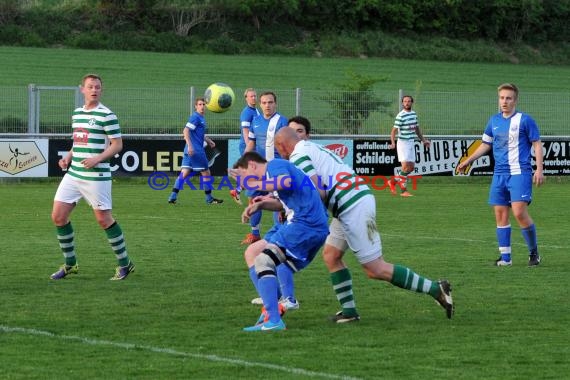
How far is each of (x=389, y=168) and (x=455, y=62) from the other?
3074 cm

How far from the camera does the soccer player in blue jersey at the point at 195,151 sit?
2159cm

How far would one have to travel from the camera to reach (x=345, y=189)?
889 centimetres

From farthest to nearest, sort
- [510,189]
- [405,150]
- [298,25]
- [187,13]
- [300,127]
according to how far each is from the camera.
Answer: [298,25], [187,13], [405,150], [510,189], [300,127]

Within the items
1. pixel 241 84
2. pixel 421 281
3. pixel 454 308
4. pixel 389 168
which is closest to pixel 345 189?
pixel 421 281

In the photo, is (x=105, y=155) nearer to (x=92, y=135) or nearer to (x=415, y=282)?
(x=92, y=135)

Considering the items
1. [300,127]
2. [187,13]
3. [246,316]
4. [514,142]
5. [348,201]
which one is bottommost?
[246,316]

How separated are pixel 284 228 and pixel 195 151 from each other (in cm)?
1323

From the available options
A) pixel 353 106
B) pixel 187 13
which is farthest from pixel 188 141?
pixel 187 13

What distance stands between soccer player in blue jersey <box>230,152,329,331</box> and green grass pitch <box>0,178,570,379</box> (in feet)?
1.03

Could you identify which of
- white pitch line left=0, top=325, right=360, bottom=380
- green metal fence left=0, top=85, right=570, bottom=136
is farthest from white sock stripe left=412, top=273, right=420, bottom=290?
green metal fence left=0, top=85, right=570, bottom=136

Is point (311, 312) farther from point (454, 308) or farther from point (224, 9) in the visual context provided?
point (224, 9)

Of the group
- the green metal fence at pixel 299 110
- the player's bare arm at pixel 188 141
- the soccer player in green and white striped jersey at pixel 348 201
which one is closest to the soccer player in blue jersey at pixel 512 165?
the soccer player in green and white striped jersey at pixel 348 201

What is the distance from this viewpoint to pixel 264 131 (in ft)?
49.0

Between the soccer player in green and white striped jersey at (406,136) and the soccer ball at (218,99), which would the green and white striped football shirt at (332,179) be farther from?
the soccer player in green and white striped jersey at (406,136)
